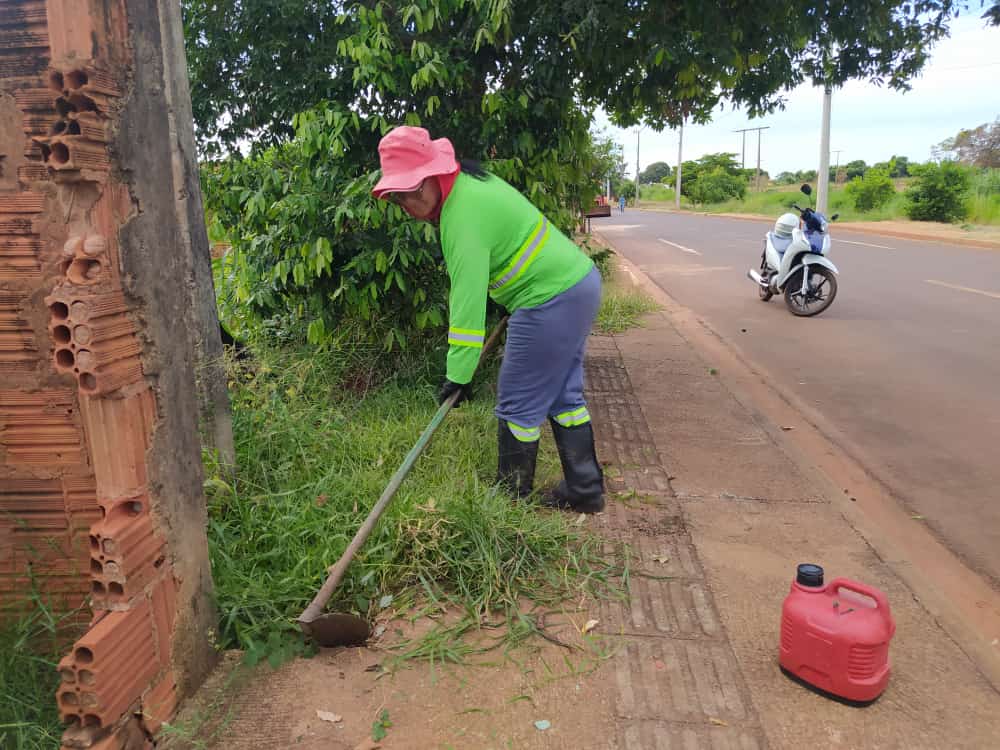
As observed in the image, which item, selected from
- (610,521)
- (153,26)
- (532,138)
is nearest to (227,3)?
(532,138)

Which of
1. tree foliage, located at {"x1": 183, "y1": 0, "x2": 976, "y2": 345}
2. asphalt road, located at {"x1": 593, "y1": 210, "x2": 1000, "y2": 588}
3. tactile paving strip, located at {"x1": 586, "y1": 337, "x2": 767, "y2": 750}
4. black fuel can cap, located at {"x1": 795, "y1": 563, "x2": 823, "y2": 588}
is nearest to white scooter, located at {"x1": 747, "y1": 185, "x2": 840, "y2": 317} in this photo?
asphalt road, located at {"x1": 593, "y1": 210, "x2": 1000, "y2": 588}

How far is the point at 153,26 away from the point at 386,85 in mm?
2271

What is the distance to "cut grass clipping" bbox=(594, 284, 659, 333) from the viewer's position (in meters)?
8.70

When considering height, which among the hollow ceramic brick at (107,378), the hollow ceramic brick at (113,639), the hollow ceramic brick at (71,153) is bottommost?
the hollow ceramic brick at (113,639)

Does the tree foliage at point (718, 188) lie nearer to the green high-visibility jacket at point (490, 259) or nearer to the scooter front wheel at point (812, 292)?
the scooter front wheel at point (812, 292)

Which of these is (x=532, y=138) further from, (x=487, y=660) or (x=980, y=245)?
(x=980, y=245)

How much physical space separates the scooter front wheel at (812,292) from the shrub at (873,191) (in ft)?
80.1

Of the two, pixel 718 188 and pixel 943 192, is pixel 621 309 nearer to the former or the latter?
pixel 943 192

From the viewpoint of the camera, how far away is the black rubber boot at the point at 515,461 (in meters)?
3.61

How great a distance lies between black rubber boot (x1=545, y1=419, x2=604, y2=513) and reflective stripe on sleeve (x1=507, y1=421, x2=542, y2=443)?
173 millimetres

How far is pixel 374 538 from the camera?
10.0 feet

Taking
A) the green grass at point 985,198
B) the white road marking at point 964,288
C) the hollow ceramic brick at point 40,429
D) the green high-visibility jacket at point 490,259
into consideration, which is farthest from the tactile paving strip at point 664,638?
the green grass at point 985,198

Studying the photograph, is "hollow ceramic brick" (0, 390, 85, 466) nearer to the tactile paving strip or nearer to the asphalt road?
the tactile paving strip

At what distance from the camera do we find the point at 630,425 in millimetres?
5113
